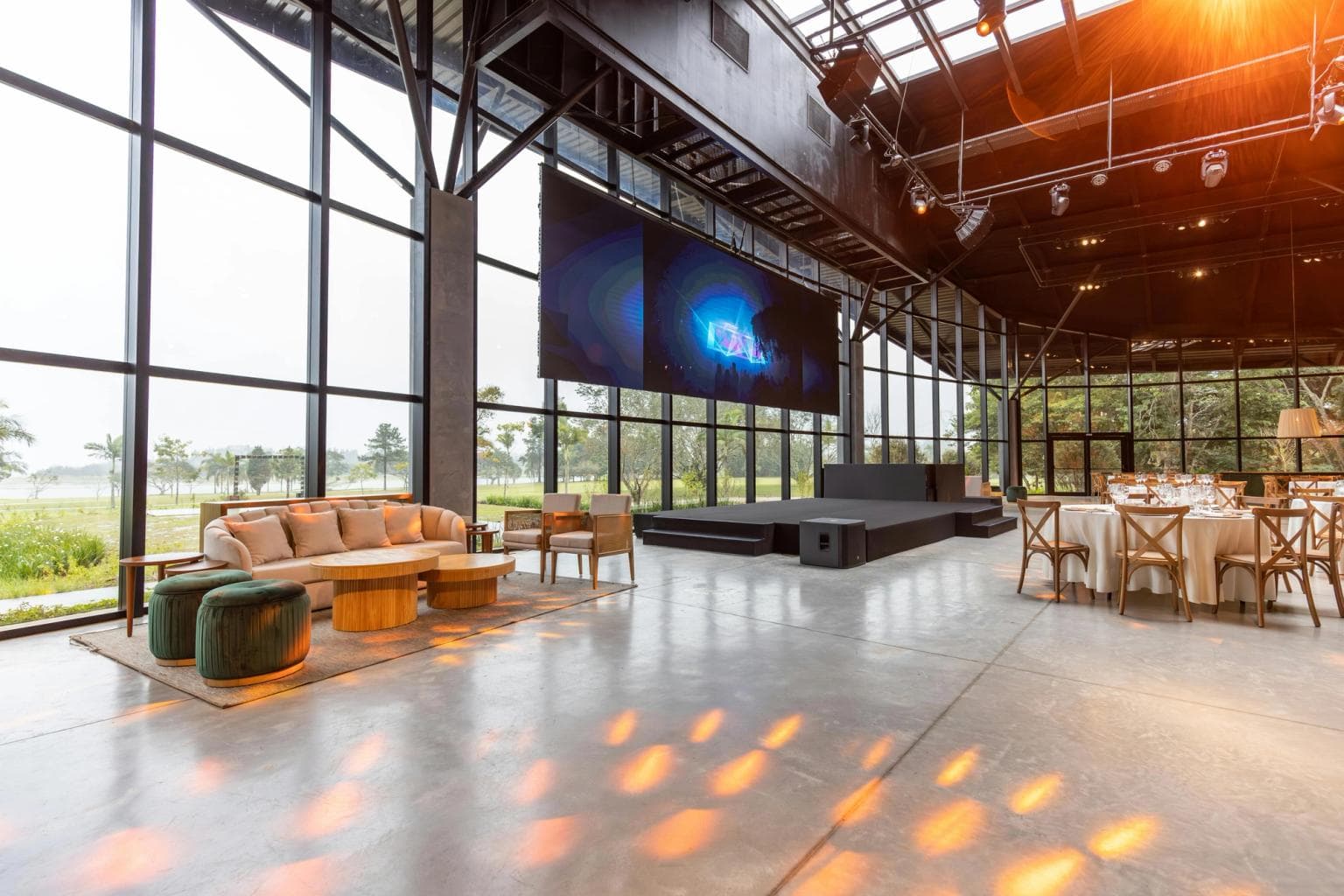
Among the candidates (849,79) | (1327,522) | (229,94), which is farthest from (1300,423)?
(229,94)

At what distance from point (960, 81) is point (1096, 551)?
718cm

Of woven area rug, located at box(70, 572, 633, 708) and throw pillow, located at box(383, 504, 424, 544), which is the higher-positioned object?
throw pillow, located at box(383, 504, 424, 544)

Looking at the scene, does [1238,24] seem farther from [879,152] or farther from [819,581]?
[819,581]

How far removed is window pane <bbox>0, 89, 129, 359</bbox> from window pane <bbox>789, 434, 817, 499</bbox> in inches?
405

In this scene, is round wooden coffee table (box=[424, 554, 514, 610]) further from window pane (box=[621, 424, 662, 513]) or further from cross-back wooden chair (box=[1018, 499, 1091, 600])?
cross-back wooden chair (box=[1018, 499, 1091, 600])

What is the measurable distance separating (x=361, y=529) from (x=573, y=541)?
6.05ft

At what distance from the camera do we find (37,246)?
4.43m

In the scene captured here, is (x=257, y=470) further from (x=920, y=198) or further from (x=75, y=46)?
(x=920, y=198)

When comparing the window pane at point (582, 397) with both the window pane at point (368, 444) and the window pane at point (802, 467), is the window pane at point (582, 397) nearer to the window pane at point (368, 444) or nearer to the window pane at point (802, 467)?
the window pane at point (368, 444)

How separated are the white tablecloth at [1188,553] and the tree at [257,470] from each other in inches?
281

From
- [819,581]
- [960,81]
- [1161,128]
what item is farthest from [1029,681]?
[1161,128]

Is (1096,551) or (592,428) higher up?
(592,428)

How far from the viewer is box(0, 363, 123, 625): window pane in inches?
168

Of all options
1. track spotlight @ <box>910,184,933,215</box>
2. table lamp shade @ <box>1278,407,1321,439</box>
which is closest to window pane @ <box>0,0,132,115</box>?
track spotlight @ <box>910,184,933,215</box>
